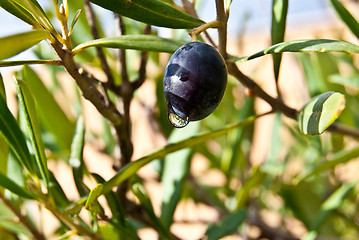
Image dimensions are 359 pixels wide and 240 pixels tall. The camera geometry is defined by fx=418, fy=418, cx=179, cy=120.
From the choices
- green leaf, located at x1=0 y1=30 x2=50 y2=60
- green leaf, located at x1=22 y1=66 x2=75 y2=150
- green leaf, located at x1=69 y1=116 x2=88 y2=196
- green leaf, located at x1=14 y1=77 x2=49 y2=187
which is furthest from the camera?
green leaf, located at x1=22 y1=66 x2=75 y2=150

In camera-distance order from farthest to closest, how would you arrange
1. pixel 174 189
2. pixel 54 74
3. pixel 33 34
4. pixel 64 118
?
pixel 54 74, pixel 64 118, pixel 174 189, pixel 33 34

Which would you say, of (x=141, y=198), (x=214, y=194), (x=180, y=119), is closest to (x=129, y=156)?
(x=141, y=198)

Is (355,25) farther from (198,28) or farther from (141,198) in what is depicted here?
(141,198)

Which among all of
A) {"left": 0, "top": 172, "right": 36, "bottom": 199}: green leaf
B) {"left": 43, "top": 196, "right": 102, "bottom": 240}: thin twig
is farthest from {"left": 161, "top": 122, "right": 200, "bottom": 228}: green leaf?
{"left": 0, "top": 172, "right": 36, "bottom": 199}: green leaf

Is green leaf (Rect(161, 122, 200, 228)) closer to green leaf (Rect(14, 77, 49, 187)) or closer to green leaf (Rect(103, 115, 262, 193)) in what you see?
green leaf (Rect(103, 115, 262, 193))

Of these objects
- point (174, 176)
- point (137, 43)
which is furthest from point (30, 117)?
point (174, 176)

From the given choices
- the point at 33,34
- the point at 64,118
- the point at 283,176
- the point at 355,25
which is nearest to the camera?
the point at 33,34

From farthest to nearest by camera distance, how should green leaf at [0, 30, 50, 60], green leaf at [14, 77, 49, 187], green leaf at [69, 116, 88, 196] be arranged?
green leaf at [69, 116, 88, 196], green leaf at [14, 77, 49, 187], green leaf at [0, 30, 50, 60]

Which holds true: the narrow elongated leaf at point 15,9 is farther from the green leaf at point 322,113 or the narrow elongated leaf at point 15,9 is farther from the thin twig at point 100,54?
the green leaf at point 322,113
